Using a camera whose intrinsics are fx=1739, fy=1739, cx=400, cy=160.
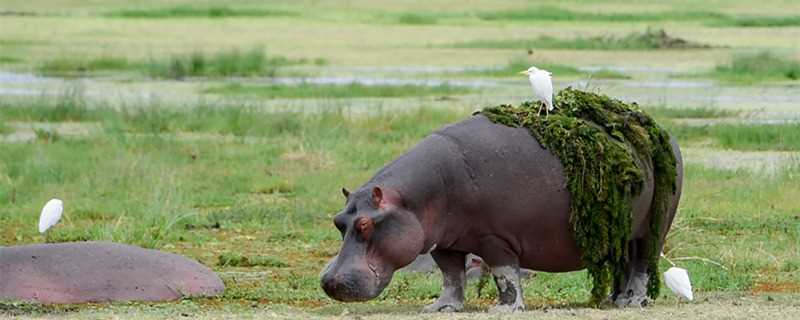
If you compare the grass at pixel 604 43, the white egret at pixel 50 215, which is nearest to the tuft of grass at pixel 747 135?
the white egret at pixel 50 215

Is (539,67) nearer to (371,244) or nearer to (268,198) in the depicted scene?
(268,198)

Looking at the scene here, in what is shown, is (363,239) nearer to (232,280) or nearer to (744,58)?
(232,280)

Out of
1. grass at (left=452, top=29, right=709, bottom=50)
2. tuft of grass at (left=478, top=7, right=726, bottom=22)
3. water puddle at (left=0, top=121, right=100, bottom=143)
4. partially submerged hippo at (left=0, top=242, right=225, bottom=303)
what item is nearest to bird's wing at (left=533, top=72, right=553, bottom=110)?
partially submerged hippo at (left=0, top=242, right=225, bottom=303)

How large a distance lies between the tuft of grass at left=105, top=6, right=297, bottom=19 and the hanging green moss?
139 ft

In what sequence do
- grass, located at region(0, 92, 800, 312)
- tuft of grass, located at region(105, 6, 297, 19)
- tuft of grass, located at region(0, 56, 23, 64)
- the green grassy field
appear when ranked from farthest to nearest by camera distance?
tuft of grass, located at region(105, 6, 297, 19) → tuft of grass, located at region(0, 56, 23, 64) → grass, located at region(0, 92, 800, 312) → the green grassy field

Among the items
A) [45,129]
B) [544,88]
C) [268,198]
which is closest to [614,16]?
[45,129]

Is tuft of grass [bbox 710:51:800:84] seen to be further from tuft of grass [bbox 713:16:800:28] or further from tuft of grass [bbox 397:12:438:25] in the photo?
tuft of grass [bbox 397:12:438:25]

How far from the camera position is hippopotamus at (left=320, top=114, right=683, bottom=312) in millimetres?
7102

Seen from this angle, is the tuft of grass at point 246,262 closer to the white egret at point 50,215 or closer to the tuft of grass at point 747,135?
the white egret at point 50,215

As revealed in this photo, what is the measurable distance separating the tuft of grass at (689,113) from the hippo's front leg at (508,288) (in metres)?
12.4

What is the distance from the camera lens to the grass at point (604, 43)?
35.7 m

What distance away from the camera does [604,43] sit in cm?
3612

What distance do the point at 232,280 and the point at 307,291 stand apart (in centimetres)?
62

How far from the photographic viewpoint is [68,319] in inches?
294
